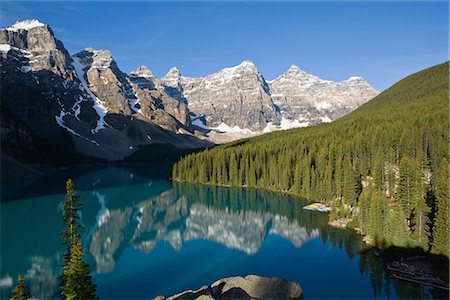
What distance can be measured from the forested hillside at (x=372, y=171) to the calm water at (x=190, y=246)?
5964 millimetres

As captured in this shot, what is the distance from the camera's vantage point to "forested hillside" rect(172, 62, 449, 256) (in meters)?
49.8

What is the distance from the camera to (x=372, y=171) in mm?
89625

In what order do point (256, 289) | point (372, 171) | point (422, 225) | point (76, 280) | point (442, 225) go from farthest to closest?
1. point (372, 171)
2. point (422, 225)
3. point (442, 225)
4. point (76, 280)
5. point (256, 289)

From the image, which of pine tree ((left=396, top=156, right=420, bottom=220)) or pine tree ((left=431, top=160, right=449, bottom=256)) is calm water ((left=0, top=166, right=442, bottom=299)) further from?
pine tree ((left=396, top=156, right=420, bottom=220))

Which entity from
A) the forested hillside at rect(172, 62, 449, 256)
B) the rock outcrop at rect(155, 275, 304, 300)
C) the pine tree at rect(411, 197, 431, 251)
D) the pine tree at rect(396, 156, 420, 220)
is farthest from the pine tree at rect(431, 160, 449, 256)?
the rock outcrop at rect(155, 275, 304, 300)

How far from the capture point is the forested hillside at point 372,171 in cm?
4981

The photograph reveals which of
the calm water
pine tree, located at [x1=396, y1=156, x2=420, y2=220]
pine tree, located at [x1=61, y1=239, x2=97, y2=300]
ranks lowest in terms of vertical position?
the calm water

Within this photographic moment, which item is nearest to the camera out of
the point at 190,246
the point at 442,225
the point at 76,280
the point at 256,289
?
the point at 256,289

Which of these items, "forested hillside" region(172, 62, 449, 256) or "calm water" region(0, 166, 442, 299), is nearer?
"calm water" region(0, 166, 442, 299)

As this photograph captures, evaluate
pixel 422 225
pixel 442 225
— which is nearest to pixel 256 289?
pixel 442 225

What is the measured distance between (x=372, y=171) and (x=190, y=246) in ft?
165

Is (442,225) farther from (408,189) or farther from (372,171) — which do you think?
(372,171)

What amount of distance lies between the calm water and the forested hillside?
5.96 m

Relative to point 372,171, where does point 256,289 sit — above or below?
below
